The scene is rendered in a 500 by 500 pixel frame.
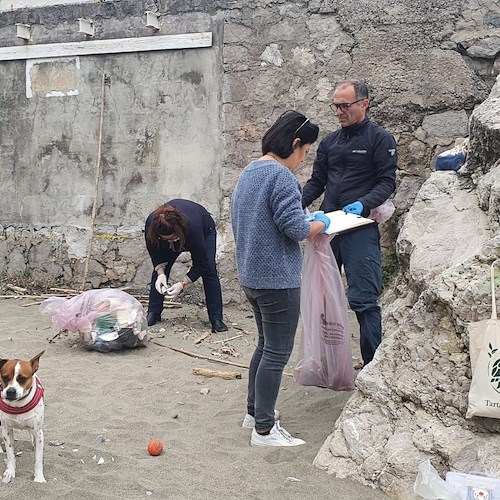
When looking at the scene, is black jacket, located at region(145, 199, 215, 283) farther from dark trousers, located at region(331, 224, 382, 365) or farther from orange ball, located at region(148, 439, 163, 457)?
orange ball, located at region(148, 439, 163, 457)

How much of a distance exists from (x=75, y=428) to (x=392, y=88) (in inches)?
175

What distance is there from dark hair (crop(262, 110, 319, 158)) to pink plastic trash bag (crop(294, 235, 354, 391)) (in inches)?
24.3

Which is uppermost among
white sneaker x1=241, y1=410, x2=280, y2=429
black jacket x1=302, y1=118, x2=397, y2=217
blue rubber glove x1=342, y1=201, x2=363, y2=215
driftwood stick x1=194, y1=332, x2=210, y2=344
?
black jacket x1=302, y1=118, x2=397, y2=217

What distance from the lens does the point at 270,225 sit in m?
3.25

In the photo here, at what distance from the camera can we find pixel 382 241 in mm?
6555

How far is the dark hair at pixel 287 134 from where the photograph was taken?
3.33 m

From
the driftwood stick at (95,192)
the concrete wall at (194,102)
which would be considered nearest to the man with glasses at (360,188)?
the concrete wall at (194,102)

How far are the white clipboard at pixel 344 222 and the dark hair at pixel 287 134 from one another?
19.4 inches

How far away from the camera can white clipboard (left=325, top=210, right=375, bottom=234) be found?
11.8 feet

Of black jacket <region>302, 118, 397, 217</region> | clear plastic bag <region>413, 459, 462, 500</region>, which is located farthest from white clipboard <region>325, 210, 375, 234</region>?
clear plastic bag <region>413, 459, 462, 500</region>

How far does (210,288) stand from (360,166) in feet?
7.36

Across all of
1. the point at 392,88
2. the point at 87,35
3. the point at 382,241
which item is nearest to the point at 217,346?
the point at 382,241

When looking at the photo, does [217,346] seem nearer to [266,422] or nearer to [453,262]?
[266,422]

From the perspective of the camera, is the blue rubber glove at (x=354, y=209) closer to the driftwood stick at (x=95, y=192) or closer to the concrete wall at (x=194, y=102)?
the concrete wall at (x=194, y=102)
